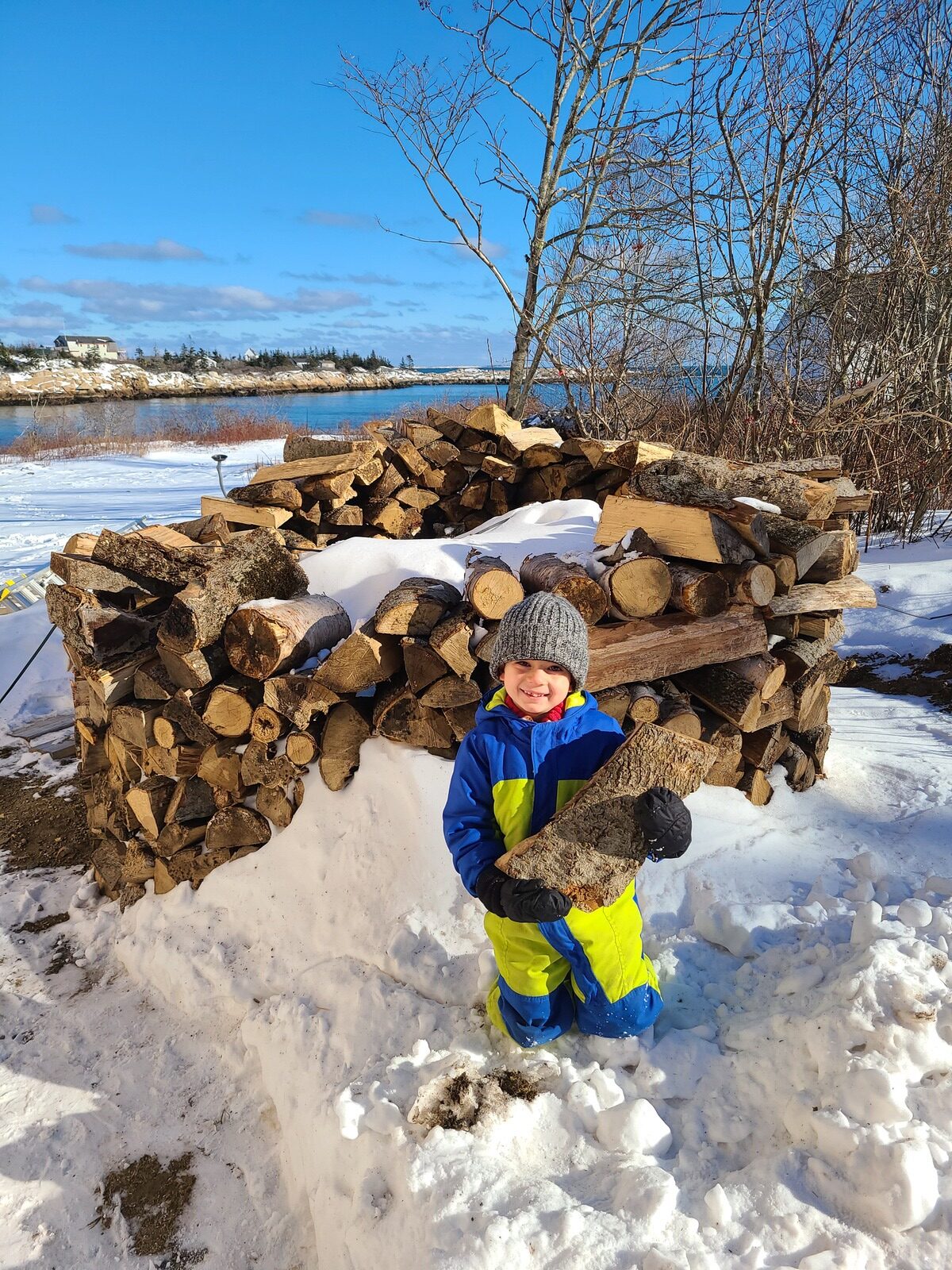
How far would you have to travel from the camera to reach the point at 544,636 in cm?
177

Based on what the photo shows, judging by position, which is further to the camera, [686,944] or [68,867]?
[68,867]

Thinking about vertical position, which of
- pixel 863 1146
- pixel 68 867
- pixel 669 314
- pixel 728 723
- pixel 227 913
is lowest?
pixel 68 867

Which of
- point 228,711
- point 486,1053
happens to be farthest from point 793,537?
point 228,711

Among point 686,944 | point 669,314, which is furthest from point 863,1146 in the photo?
point 669,314

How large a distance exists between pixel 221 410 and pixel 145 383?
74.9 feet

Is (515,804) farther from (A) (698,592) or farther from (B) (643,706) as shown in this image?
(A) (698,592)

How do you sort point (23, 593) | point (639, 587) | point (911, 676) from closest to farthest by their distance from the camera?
point (639, 587), point (911, 676), point (23, 593)

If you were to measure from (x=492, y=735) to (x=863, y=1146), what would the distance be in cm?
123

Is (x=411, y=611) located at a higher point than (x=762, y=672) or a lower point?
higher

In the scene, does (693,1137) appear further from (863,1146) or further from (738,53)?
(738,53)

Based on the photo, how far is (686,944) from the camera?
2332 mm

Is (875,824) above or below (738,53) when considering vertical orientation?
below

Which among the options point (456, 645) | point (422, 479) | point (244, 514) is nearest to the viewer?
point (456, 645)

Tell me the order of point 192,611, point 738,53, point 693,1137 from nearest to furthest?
point 693,1137
point 192,611
point 738,53
